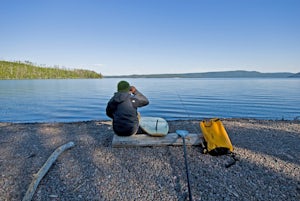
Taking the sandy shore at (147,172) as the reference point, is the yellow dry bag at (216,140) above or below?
above

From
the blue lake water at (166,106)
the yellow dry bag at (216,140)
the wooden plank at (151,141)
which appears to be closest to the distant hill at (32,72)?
the blue lake water at (166,106)

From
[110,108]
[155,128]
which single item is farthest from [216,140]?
[110,108]

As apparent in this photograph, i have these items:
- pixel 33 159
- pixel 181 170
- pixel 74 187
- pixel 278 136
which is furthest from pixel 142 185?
pixel 278 136

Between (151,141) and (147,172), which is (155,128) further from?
(147,172)

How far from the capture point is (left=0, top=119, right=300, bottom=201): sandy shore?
3.57 metres

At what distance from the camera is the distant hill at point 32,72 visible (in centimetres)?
11029

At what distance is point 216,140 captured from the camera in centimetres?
511

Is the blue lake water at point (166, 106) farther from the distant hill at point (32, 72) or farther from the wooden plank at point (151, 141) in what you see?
the distant hill at point (32, 72)

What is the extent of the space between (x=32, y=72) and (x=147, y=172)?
5615 inches

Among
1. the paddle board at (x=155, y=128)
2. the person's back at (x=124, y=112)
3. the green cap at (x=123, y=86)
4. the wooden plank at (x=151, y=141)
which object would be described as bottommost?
the wooden plank at (x=151, y=141)

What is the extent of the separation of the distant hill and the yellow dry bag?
130 m

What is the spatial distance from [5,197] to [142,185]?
2.51 metres

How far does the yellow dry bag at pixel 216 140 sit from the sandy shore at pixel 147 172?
197 millimetres

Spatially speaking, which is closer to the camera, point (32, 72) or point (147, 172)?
point (147, 172)
